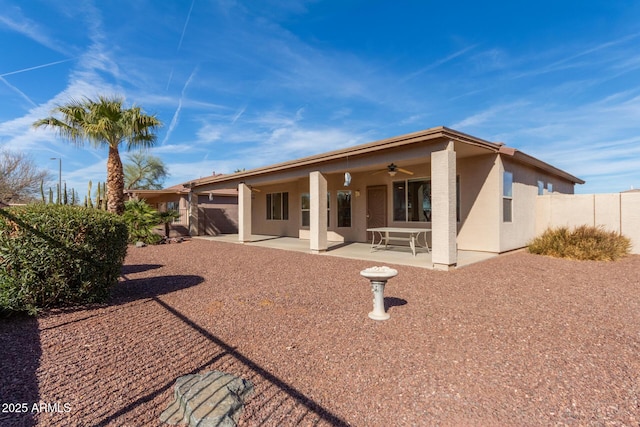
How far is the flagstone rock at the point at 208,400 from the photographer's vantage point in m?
2.19

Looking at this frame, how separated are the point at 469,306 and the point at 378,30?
1218 centimetres

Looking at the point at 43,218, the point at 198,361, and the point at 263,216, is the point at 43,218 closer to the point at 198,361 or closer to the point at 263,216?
the point at 198,361

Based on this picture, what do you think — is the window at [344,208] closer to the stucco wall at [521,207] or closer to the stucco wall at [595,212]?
the stucco wall at [521,207]

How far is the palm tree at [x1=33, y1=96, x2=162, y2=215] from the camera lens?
1248cm

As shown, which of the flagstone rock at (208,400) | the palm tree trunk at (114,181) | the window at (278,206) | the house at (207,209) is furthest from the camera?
the house at (207,209)

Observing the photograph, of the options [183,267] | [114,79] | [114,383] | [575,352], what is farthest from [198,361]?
[114,79]

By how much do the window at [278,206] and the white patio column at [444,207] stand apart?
10.1m

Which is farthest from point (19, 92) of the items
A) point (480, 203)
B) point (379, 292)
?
point (480, 203)

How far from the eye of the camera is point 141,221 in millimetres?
14547

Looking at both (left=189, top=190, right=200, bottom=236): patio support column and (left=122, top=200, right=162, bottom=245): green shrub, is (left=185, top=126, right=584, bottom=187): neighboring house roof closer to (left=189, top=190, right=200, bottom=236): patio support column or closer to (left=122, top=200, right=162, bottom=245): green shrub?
(left=122, top=200, right=162, bottom=245): green shrub

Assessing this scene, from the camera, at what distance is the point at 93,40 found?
985 centimetres

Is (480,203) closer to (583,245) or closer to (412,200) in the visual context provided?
(412,200)

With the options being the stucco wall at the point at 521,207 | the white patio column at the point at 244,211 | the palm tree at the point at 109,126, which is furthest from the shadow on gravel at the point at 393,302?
the palm tree at the point at 109,126

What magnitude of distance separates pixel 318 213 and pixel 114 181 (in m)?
9.64
